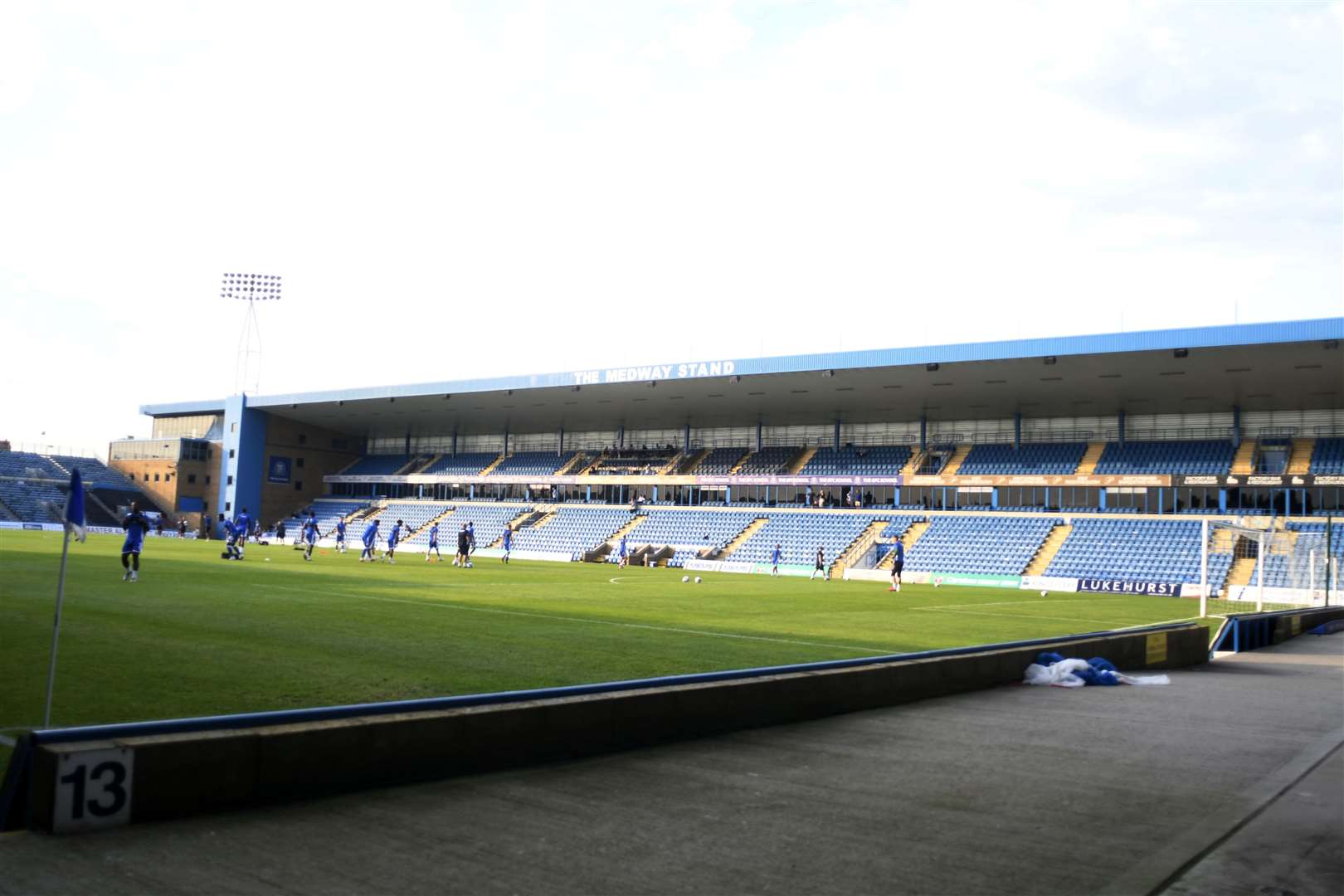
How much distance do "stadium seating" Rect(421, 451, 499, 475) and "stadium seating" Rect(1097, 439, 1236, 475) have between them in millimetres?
43715

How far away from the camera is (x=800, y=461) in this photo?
65125 millimetres

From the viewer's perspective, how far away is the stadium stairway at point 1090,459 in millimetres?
54094

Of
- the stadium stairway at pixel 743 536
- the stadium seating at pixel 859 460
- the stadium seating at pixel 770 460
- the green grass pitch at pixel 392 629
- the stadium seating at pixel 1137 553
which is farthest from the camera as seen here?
the stadium seating at pixel 770 460

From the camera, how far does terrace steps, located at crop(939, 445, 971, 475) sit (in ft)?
191

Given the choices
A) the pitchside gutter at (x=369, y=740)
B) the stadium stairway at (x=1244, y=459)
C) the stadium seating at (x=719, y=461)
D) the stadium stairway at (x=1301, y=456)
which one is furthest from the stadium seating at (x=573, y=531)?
the pitchside gutter at (x=369, y=740)

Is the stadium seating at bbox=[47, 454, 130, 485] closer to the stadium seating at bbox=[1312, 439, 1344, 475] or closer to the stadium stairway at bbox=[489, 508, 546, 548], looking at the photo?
the stadium stairway at bbox=[489, 508, 546, 548]

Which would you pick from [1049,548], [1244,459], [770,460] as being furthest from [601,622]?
[770,460]

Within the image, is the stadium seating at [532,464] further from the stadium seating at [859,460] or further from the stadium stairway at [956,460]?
the stadium stairway at [956,460]

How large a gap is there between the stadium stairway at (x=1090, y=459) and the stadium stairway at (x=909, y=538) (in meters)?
8.34

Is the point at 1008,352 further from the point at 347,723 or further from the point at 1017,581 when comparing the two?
the point at 347,723

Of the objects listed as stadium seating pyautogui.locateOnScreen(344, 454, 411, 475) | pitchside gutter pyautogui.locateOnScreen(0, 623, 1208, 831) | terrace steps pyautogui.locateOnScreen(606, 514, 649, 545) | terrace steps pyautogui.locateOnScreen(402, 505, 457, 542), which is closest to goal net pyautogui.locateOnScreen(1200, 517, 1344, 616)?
terrace steps pyautogui.locateOnScreen(606, 514, 649, 545)

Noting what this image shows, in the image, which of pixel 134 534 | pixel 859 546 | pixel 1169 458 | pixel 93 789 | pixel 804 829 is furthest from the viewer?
pixel 859 546

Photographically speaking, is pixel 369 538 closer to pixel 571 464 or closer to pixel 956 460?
pixel 571 464

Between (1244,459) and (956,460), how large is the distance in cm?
1451
